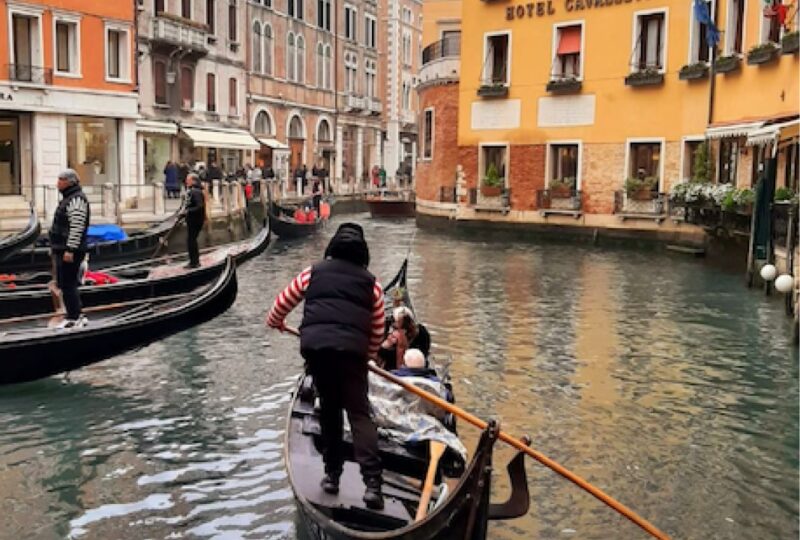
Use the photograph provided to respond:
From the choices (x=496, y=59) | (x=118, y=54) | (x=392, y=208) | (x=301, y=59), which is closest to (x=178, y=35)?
(x=118, y=54)

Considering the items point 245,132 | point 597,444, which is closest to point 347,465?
point 597,444

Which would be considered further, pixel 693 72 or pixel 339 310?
pixel 693 72

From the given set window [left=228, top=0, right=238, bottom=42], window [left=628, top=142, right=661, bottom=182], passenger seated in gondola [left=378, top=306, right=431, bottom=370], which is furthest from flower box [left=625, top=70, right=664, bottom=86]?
window [left=228, top=0, right=238, bottom=42]

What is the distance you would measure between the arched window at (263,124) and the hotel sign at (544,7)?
31.0 ft

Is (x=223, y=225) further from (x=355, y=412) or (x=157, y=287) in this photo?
(x=355, y=412)

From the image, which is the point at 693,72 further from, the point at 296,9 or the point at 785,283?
the point at 296,9

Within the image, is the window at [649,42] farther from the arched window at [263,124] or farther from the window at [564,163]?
the arched window at [263,124]

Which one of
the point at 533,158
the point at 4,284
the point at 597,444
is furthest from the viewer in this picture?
the point at 533,158

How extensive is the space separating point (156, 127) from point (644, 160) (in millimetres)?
8896

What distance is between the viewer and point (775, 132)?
8.70m

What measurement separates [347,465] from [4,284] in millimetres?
4988

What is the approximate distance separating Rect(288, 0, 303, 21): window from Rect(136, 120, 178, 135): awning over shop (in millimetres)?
7655

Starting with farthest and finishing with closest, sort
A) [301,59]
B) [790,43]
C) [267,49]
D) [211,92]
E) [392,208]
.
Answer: [301,59] → [267,49] → [392,208] → [211,92] → [790,43]

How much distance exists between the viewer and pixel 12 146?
555 inches
